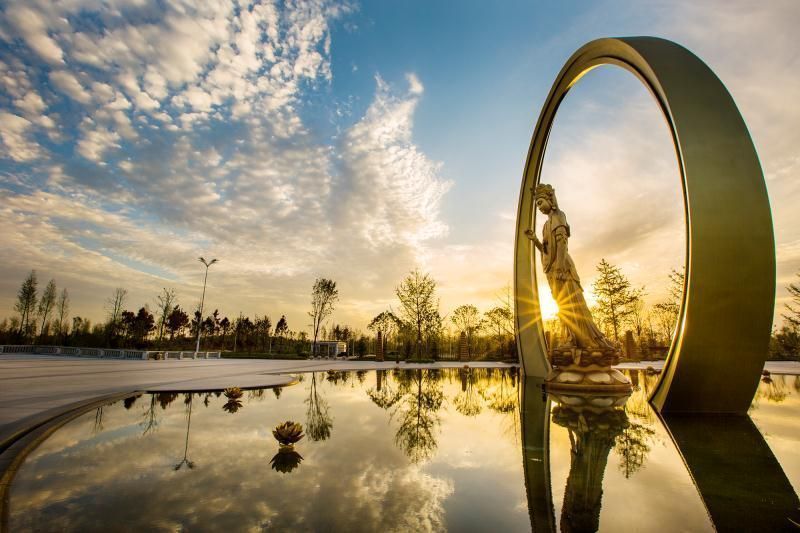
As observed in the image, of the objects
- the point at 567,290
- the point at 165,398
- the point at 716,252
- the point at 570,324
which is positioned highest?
the point at 716,252

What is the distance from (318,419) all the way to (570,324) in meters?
6.45

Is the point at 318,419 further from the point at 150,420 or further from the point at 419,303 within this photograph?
the point at 419,303

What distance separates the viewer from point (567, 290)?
908cm

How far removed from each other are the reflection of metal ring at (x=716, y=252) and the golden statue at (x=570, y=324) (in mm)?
1757

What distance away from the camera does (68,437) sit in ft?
14.8

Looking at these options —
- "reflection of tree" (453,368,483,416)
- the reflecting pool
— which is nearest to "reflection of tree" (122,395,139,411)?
the reflecting pool

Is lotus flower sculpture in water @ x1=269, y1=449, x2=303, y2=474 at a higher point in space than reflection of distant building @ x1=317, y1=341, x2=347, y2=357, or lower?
higher

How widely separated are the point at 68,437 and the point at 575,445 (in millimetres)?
6259

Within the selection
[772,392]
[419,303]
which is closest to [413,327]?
[419,303]

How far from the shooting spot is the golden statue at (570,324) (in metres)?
8.53

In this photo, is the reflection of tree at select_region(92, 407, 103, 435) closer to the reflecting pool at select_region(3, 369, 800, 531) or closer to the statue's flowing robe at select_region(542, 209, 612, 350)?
the reflecting pool at select_region(3, 369, 800, 531)

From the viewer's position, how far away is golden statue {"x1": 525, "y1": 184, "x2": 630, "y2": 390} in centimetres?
853

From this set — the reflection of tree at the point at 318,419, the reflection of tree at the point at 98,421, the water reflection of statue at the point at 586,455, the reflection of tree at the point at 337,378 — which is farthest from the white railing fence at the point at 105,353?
the water reflection of statue at the point at 586,455

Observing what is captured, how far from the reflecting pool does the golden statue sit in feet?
7.57
